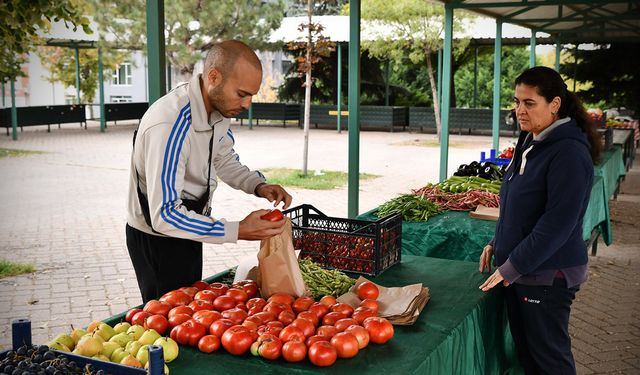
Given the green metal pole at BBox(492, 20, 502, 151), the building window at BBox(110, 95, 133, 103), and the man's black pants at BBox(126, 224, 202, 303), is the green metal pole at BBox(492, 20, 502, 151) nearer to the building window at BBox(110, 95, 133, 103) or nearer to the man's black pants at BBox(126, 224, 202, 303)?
the man's black pants at BBox(126, 224, 202, 303)

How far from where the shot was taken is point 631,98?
2572cm

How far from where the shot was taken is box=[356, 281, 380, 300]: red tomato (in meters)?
3.15

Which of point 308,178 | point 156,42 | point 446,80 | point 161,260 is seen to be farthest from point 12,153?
point 161,260

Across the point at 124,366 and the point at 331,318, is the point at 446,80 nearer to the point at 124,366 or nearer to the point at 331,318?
the point at 331,318

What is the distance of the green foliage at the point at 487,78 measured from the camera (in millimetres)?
34156

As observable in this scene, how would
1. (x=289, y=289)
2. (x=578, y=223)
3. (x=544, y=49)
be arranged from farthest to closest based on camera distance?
1. (x=544, y=49)
2. (x=578, y=223)
3. (x=289, y=289)

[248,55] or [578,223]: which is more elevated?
[248,55]

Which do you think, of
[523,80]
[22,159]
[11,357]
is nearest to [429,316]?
[523,80]

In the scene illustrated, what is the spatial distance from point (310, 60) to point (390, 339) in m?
12.4

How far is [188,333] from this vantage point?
264 cm

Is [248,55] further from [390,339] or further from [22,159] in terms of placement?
[22,159]

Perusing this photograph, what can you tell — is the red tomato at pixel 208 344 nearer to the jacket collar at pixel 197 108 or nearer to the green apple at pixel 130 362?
the green apple at pixel 130 362

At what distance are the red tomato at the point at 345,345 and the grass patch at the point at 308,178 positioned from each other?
11327mm

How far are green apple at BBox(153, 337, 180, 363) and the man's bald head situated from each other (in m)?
1.08
